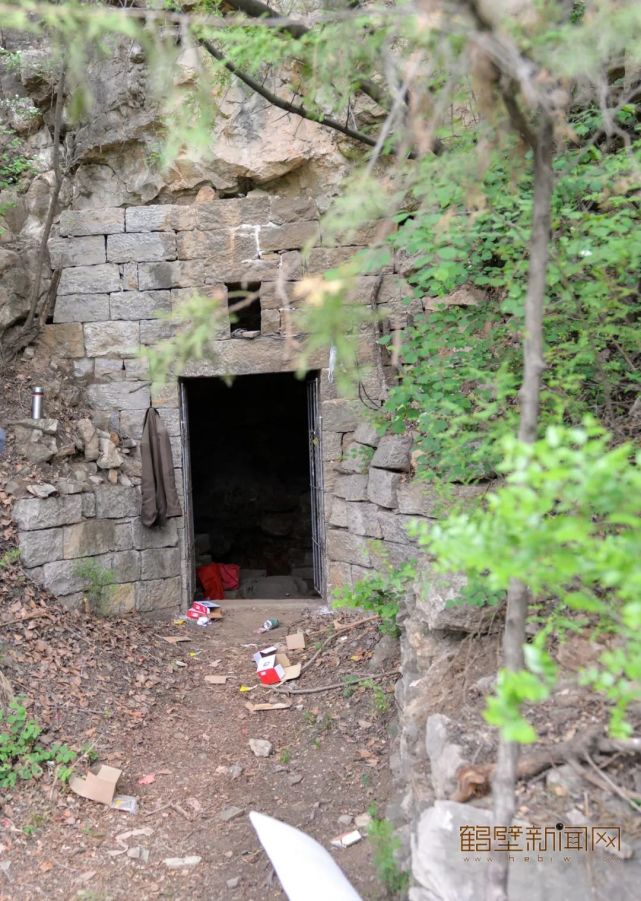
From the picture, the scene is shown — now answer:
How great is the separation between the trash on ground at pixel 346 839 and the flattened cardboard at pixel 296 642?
7.14ft

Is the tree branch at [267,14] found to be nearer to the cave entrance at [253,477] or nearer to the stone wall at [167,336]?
the stone wall at [167,336]

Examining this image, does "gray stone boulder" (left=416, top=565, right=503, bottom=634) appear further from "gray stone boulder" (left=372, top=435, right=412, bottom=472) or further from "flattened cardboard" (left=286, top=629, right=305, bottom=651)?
"flattened cardboard" (left=286, top=629, right=305, bottom=651)

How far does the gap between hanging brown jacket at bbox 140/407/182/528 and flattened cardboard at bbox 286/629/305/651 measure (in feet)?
5.15

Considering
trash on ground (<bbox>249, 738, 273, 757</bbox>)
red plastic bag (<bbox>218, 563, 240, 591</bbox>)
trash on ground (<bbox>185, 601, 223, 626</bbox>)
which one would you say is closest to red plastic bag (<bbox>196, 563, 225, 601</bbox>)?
red plastic bag (<bbox>218, 563, 240, 591</bbox>)

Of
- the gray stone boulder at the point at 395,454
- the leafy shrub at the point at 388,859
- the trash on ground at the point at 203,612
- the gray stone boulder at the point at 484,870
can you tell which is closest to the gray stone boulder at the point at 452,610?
the leafy shrub at the point at 388,859

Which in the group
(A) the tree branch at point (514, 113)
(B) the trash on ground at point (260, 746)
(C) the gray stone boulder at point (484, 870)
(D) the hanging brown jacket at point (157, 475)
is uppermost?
(A) the tree branch at point (514, 113)

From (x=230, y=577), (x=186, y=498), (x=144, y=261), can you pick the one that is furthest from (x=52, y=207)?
(x=230, y=577)

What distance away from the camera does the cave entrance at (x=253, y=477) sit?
35.4ft

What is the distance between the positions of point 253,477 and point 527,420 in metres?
9.29

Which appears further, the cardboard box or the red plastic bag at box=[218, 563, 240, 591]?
the red plastic bag at box=[218, 563, 240, 591]

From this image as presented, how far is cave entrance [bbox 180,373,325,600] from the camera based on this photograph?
425 inches

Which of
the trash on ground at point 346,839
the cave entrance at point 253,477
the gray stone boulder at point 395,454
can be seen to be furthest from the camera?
the cave entrance at point 253,477

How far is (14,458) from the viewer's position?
610 cm

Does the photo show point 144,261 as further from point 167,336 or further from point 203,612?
point 203,612
